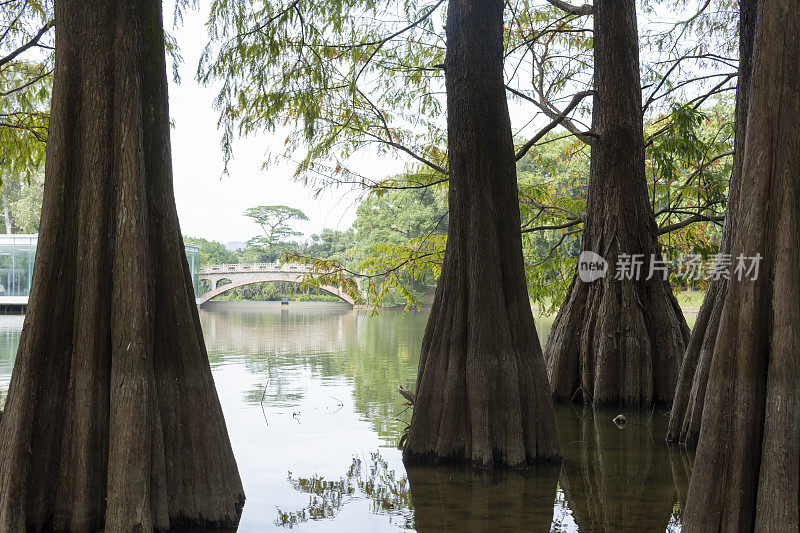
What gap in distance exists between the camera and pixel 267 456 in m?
6.91

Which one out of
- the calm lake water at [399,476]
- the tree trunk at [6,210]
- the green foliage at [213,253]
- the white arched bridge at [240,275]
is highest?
the tree trunk at [6,210]

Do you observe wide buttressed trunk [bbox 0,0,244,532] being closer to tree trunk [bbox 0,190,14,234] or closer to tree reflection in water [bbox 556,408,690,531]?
tree reflection in water [bbox 556,408,690,531]

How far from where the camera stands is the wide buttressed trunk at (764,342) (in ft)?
12.5

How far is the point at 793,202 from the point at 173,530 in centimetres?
407

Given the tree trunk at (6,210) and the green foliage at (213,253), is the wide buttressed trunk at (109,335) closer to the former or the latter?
the tree trunk at (6,210)

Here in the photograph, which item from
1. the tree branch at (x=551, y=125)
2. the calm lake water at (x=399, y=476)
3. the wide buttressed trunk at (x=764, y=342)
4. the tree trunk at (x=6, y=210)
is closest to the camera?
the wide buttressed trunk at (x=764, y=342)

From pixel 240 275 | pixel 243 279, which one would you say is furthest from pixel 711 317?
pixel 240 275

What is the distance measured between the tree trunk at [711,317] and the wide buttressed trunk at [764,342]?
7.92 ft

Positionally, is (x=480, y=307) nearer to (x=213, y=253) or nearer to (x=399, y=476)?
(x=399, y=476)

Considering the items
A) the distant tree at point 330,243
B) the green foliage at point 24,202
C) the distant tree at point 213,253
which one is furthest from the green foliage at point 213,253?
the green foliage at point 24,202

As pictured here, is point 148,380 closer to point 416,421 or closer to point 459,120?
point 416,421

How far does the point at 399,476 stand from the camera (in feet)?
20.2

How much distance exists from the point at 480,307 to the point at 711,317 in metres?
2.28

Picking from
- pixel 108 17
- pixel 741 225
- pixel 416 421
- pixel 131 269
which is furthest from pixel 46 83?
pixel 741 225
